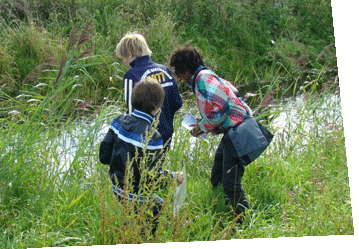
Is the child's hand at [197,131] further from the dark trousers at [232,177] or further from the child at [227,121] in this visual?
the dark trousers at [232,177]

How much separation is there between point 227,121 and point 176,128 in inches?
41.5

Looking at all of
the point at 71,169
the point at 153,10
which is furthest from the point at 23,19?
the point at 71,169

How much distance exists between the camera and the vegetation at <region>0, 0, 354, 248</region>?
253cm

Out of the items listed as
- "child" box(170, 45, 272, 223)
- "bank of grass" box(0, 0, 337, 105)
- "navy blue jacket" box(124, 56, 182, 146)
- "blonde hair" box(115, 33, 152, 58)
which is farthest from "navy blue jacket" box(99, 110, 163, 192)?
"bank of grass" box(0, 0, 337, 105)

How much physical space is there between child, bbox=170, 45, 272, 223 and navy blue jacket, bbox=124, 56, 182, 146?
348mm

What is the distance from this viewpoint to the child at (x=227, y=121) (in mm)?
2814

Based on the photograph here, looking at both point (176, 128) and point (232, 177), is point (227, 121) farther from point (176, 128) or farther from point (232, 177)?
point (176, 128)

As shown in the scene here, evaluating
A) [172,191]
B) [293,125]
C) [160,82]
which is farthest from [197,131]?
[293,125]

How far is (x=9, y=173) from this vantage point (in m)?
2.86

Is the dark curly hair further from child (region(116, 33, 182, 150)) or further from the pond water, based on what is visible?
the pond water

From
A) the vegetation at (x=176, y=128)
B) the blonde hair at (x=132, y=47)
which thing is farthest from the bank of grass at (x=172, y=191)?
the blonde hair at (x=132, y=47)

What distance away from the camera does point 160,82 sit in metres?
3.31

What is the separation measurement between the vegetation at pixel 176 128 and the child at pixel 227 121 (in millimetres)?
144

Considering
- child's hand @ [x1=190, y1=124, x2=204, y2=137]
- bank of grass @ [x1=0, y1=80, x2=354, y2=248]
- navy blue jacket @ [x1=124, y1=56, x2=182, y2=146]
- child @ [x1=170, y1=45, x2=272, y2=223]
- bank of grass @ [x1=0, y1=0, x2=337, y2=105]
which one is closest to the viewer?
bank of grass @ [x1=0, y1=80, x2=354, y2=248]
